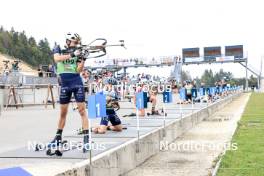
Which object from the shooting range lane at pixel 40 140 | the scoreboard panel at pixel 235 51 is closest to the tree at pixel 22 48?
the scoreboard panel at pixel 235 51

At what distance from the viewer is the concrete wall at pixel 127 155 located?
27.2ft

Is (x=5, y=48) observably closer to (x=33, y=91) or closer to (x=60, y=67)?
(x=33, y=91)

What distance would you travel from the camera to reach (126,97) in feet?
119

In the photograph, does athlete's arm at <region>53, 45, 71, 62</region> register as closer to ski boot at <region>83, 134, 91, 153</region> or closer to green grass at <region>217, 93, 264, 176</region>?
ski boot at <region>83, 134, 91, 153</region>

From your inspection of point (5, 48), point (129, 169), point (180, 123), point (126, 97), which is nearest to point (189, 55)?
point (5, 48)

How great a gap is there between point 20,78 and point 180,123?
1556 cm

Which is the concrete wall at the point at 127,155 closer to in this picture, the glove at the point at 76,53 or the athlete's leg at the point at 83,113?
the athlete's leg at the point at 83,113

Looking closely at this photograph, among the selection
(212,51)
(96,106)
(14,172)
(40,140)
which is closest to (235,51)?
(212,51)

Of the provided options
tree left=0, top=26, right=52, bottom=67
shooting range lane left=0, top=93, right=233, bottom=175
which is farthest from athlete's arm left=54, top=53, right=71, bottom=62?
tree left=0, top=26, right=52, bottom=67

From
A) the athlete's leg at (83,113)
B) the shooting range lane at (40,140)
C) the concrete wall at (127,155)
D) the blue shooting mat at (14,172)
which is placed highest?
the athlete's leg at (83,113)

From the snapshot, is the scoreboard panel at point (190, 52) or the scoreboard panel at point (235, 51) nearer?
the scoreboard panel at point (235, 51)

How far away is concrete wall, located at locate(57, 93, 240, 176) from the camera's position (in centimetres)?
828

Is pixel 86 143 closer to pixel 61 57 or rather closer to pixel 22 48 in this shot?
pixel 61 57

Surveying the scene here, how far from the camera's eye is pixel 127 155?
422 inches
